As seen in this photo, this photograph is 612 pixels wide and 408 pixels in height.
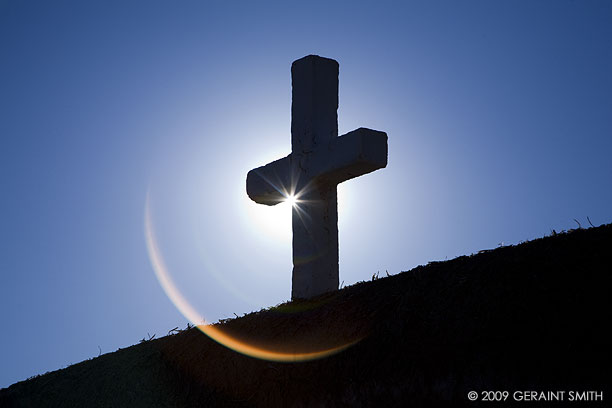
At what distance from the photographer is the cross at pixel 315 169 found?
5883mm

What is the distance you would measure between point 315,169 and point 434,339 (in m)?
2.89

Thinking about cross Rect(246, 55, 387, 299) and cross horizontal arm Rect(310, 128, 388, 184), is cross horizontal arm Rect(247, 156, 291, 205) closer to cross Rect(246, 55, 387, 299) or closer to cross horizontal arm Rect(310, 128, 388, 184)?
cross Rect(246, 55, 387, 299)

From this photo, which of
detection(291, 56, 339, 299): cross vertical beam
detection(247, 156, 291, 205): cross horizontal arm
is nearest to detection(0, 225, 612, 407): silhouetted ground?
detection(291, 56, 339, 299): cross vertical beam

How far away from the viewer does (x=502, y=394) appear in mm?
2832

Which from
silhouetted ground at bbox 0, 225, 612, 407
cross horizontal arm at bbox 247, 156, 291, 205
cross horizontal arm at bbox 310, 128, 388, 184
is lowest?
silhouetted ground at bbox 0, 225, 612, 407

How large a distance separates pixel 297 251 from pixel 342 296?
1.79m

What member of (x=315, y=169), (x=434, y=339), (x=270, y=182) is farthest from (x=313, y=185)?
(x=434, y=339)

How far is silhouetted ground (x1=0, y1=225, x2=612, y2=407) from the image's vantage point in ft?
9.67

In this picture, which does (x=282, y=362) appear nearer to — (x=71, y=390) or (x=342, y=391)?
(x=342, y=391)

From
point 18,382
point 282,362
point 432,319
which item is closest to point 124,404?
point 282,362

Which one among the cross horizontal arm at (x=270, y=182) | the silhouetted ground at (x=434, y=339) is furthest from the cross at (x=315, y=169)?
the silhouetted ground at (x=434, y=339)

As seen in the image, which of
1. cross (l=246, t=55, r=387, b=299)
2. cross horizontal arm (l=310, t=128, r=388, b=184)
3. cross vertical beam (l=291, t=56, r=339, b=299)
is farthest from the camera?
cross vertical beam (l=291, t=56, r=339, b=299)

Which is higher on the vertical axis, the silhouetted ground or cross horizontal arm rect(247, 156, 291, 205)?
cross horizontal arm rect(247, 156, 291, 205)

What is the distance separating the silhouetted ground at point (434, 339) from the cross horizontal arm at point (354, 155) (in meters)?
1.29
